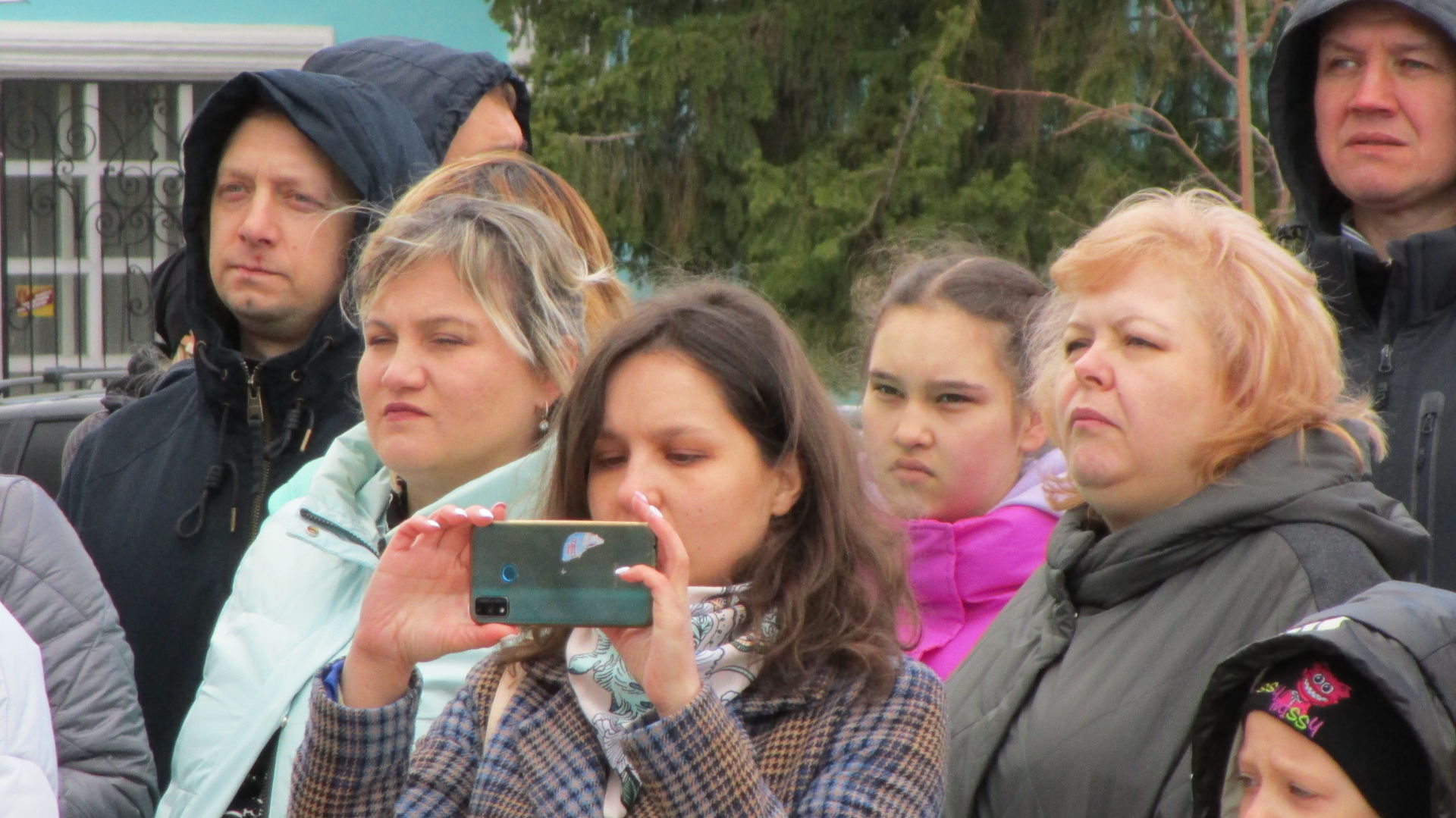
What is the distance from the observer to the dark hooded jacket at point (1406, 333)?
8.46 ft

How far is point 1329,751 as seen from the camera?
179 centimetres

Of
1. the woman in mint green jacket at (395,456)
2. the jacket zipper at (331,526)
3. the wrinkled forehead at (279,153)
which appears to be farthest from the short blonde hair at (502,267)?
the wrinkled forehead at (279,153)

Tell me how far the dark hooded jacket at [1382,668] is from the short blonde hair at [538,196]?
123 centimetres

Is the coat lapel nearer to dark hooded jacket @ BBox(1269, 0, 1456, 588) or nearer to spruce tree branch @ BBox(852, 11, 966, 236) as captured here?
dark hooded jacket @ BBox(1269, 0, 1456, 588)

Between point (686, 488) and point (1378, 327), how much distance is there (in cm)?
143

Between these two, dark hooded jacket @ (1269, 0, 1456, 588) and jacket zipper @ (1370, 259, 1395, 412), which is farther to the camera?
jacket zipper @ (1370, 259, 1395, 412)

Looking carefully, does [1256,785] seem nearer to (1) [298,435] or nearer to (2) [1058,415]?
(2) [1058,415]

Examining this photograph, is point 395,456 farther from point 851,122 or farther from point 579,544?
point 851,122

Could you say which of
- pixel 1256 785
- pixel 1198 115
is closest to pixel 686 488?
pixel 1256 785

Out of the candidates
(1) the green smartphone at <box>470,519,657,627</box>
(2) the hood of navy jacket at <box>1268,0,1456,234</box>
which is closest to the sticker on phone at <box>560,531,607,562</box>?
(1) the green smartphone at <box>470,519,657,627</box>

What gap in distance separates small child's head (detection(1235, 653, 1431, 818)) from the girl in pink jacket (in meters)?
0.92

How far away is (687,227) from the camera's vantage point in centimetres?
699

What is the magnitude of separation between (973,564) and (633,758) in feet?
3.72

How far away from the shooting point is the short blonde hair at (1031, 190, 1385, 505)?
7.43 ft
